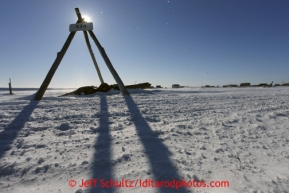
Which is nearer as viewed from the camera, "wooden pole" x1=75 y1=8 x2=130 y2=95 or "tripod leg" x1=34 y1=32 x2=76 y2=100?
"tripod leg" x1=34 y1=32 x2=76 y2=100

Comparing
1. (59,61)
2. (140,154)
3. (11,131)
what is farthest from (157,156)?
(59,61)

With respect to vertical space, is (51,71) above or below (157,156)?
above

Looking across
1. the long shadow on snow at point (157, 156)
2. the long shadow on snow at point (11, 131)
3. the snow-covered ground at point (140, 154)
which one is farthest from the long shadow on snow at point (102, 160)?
the long shadow on snow at point (11, 131)

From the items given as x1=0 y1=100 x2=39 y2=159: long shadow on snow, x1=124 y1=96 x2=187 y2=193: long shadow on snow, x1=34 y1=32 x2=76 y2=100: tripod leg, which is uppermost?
x1=34 y1=32 x2=76 y2=100: tripod leg

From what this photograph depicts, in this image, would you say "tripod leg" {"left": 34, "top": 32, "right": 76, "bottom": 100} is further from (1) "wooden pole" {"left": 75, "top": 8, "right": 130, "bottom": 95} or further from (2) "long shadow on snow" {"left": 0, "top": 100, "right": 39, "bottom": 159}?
(2) "long shadow on snow" {"left": 0, "top": 100, "right": 39, "bottom": 159}

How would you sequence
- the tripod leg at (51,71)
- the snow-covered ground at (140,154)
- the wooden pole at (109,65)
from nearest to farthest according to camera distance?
the snow-covered ground at (140,154) → the tripod leg at (51,71) → the wooden pole at (109,65)

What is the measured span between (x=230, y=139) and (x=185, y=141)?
0.67m

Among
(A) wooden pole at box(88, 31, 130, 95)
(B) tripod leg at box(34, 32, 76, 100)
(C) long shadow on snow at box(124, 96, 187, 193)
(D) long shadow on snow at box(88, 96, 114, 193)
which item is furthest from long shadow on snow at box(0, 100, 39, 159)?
(A) wooden pole at box(88, 31, 130, 95)

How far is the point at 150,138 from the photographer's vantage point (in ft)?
7.78

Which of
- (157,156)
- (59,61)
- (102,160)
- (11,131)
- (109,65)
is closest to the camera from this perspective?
(102,160)

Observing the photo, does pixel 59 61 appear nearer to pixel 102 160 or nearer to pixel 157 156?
pixel 102 160

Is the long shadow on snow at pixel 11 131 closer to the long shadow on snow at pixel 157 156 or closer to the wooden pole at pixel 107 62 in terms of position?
the long shadow on snow at pixel 157 156

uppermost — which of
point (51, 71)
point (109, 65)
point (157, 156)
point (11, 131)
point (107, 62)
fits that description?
point (107, 62)

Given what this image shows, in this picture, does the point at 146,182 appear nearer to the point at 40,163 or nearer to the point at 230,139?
the point at 40,163
